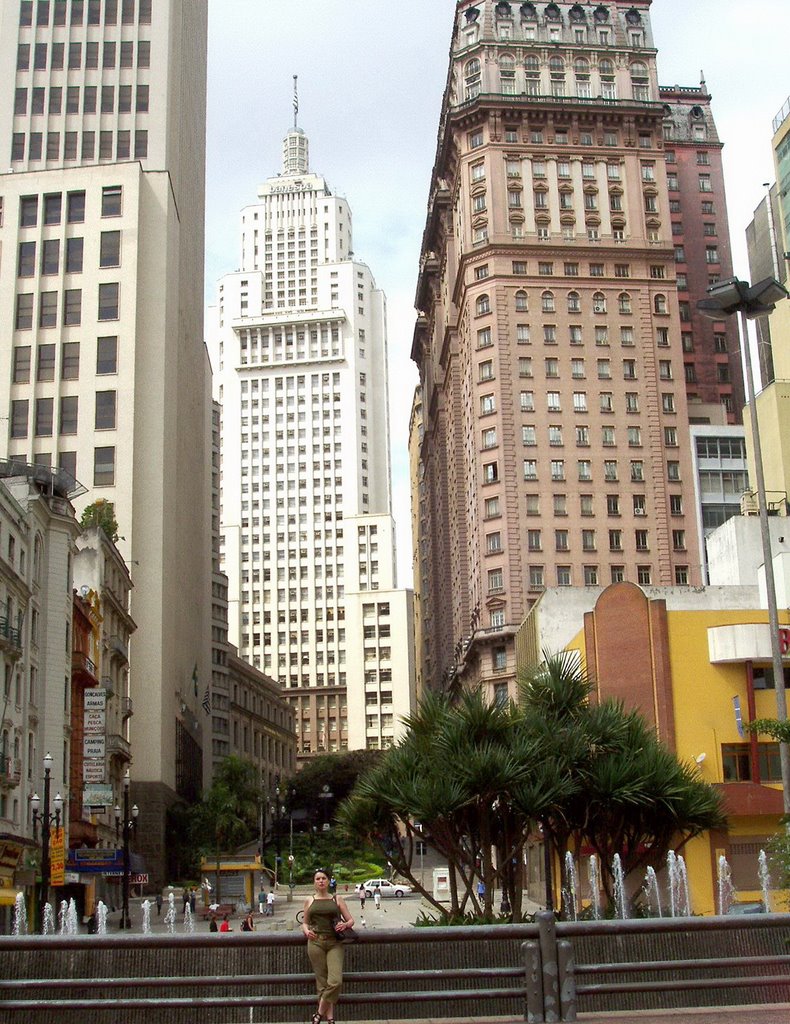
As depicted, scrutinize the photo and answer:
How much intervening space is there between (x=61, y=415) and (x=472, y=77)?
153 ft

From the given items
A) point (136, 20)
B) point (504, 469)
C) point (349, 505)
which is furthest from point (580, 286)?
point (349, 505)

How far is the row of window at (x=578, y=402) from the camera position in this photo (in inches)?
3925

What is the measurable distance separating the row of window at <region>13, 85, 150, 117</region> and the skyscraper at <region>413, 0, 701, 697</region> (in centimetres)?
2585

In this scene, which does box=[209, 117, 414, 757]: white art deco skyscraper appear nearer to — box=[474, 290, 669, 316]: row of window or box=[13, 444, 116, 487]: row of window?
box=[474, 290, 669, 316]: row of window

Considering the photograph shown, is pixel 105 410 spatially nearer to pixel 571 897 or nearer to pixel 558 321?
pixel 558 321

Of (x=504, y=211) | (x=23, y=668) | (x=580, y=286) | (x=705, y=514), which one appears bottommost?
(x=23, y=668)

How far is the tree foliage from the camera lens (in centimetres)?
2767

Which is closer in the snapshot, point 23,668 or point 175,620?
point 23,668

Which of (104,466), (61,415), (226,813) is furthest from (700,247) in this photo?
(226,813)

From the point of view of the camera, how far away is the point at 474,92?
10969 centimetres

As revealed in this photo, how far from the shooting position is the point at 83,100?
101 meters

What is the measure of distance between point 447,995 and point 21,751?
4193 cm

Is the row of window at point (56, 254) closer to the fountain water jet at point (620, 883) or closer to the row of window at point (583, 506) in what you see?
the row of window at point (583, 506)

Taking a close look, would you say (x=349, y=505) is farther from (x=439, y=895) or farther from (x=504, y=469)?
(x=439, y=895)
